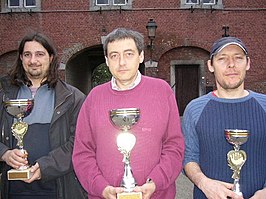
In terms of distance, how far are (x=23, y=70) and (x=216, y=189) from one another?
189 cm

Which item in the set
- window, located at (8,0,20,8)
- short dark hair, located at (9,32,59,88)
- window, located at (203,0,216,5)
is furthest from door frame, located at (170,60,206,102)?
short dark hair, located at (9,32,59,88)

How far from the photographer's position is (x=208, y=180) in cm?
270

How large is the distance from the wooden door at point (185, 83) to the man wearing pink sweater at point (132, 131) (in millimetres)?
12261

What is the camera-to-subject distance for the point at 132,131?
2.72m

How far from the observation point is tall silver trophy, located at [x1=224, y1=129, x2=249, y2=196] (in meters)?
2.56

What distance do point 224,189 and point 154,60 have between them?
12051 mm

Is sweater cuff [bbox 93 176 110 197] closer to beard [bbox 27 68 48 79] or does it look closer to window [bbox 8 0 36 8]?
beard [bbox 27 68 48 79]

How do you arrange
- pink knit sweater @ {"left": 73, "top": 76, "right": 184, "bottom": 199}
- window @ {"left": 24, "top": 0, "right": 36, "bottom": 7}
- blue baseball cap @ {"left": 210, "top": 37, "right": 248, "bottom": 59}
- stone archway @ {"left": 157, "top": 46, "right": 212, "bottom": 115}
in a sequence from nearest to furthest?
1. pink knit sweater @ {"left": 73, "top": 76, "right": 184, "bottom": 199}
2. blue baseball cap @ {"left": 210, "top": 37, "right": 248, "bottom": 59}
3. stone archway @ {"left": 157, "top": 46, "right": 212, "bottom": 115}
4. window @ {"left": 24, "top": 0, "right": 36, "bottom": 7}

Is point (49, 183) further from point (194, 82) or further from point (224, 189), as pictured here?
point (194, 82)

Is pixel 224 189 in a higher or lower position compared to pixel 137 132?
lower

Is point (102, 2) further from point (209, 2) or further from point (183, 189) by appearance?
point (183, 189)

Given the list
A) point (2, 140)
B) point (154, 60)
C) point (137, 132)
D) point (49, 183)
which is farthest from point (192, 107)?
point (154, 60)

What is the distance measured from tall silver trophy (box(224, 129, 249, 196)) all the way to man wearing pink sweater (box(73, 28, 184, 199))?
0.34 metres

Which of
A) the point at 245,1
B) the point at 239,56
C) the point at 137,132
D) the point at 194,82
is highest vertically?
the point at 245,1
